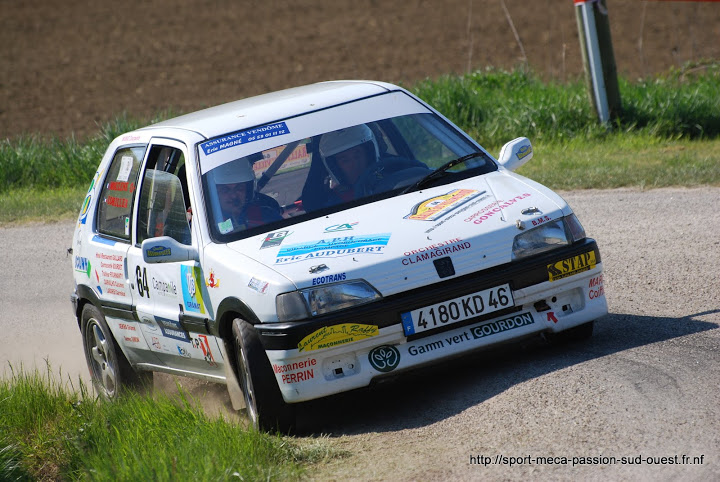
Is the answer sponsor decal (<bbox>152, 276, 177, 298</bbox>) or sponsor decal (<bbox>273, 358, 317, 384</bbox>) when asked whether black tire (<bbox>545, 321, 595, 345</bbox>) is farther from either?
sponsor decal (<bbox>152, 276, 177, 298</bbox>)

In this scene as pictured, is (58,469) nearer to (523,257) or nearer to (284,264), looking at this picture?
(284,264)

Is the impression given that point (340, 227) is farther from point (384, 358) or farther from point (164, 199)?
point (164, 199)

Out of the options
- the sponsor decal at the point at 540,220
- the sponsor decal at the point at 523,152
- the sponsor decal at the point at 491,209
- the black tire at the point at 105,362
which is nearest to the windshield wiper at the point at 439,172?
the sponsor decal at the point at 523,152

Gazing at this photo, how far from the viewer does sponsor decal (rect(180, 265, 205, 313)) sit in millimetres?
5926

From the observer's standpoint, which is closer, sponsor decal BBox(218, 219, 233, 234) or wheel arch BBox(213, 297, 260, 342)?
wheel arch BBox(213, 297, 260, 342)

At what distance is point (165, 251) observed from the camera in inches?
231

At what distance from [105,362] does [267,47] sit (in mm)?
20617

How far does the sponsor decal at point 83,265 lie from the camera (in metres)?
7.20

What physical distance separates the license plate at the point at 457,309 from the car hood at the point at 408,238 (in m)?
0.13

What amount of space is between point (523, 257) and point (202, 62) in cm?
2208

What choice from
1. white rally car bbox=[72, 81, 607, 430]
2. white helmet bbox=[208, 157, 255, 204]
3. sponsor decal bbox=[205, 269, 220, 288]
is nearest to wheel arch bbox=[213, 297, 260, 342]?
white rally car bbox=[72, 81, 607, 430]

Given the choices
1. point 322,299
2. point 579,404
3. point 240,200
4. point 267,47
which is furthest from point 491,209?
point 267,47

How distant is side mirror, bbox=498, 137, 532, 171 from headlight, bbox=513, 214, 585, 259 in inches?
36.2

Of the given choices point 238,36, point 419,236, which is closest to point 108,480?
point 419,236
